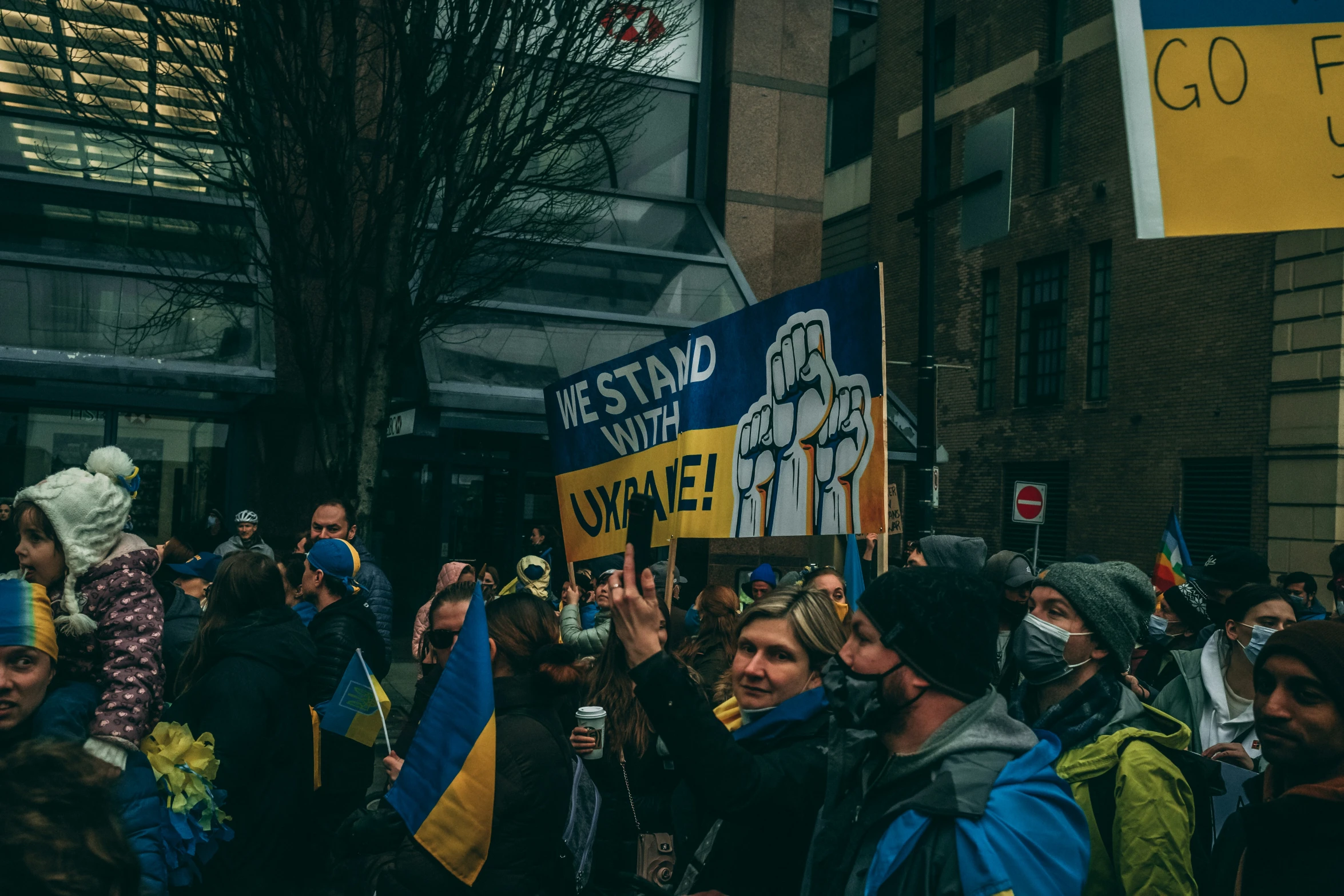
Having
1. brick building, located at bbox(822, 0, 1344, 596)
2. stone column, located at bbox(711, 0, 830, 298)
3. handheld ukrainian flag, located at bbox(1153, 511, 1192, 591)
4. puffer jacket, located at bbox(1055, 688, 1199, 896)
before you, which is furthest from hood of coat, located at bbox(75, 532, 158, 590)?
brick building, located at bbox(822, 0, 1344, 596)

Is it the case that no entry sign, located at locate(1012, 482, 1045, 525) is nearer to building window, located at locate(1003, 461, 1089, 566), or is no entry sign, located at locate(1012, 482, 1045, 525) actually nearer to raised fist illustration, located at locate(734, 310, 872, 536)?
building window, located at locate(1003, 461, 1089, 566)

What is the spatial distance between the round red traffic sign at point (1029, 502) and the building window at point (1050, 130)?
9.13 meters

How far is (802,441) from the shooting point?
4109mm

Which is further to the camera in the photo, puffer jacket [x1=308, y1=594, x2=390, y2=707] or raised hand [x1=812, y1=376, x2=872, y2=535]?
puffer jacket [x1=308, y1=594, x2=390, y2=707]

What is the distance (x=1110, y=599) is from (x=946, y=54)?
2699cm

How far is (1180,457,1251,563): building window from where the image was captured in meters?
18.9

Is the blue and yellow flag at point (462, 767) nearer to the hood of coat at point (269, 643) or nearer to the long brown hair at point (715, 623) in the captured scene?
the hood of coat at point (269, 643)

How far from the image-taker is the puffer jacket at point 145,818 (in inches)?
110

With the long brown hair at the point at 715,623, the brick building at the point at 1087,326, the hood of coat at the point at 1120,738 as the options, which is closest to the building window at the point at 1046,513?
the brick building at the point at 1087,326

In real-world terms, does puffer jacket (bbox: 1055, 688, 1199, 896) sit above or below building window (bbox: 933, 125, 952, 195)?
below

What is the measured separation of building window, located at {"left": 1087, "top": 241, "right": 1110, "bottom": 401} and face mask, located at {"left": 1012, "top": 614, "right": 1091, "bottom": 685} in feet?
67.3

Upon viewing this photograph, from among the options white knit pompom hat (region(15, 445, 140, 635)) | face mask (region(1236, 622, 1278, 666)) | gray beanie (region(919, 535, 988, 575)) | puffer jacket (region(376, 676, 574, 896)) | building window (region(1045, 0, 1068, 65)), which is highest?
building window (region(1045, 0, 1068, 65))

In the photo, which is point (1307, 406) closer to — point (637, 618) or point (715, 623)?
point (715, 623)

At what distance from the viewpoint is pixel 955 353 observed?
26266 mm
